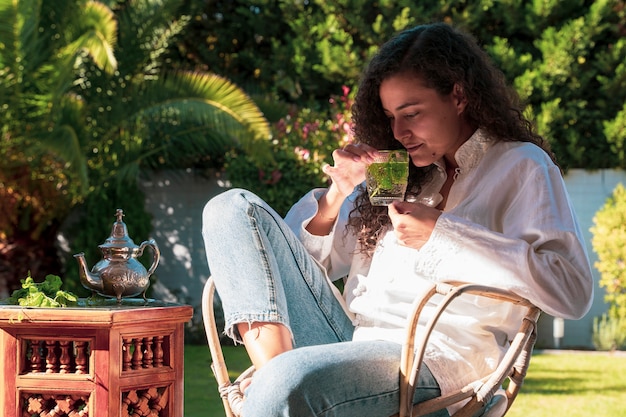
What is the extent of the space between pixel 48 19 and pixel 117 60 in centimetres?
64

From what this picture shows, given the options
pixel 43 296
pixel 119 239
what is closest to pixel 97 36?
pixel 119 239

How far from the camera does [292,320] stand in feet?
8.17

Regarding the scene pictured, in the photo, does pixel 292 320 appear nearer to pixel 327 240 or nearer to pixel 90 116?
pixel 327 240

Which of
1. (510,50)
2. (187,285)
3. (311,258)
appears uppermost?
(510,50)

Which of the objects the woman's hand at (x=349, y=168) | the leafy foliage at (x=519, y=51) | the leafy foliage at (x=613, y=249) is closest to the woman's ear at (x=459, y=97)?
the woman's hand at (x=349, y=168)

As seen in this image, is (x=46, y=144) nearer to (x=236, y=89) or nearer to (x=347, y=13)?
(x=236, y=89)

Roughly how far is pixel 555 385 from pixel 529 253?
4198 millimetres

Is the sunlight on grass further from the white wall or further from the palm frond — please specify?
the palm frond

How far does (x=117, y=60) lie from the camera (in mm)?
8352

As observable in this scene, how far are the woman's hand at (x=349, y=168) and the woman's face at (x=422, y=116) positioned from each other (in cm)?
11

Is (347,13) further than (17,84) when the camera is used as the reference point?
Yes

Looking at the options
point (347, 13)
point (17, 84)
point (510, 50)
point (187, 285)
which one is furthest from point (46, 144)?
point (510, 50)

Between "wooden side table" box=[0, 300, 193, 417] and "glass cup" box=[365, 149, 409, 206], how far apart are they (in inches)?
29.1

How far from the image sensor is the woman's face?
2.53 metres
